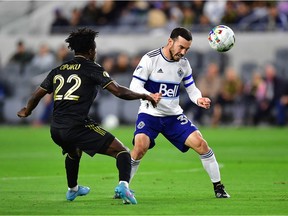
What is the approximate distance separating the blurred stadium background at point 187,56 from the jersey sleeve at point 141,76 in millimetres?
18676

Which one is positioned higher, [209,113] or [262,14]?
[262,14]

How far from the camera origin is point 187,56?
3338 cm

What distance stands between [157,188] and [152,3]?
837 inches

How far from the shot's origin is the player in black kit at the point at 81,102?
451 inches

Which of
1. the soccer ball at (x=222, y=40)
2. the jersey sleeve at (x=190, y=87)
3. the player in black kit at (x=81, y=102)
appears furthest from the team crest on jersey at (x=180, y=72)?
the player in black kit at (x=81, y=102)

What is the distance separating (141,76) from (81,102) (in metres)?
1.33

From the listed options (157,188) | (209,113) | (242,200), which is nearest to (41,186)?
(157,188)

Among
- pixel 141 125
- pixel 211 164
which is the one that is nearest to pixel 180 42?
pixel 141 125

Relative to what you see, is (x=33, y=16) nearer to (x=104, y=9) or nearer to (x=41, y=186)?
(x=104, y=9)

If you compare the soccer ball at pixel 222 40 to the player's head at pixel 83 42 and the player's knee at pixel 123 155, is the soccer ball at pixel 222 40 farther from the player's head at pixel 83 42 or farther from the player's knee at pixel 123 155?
the player's knee at pixel 123 155

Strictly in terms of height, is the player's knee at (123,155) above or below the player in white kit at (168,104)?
below

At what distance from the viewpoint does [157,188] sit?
45.1 ft

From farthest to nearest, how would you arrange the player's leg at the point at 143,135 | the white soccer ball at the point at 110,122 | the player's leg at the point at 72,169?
the white soccer ball at the point at 110,122 < the player's leg at the point at 143,135 < the player's leg at the point at 72,169

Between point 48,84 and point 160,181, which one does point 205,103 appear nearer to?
point 48,84
